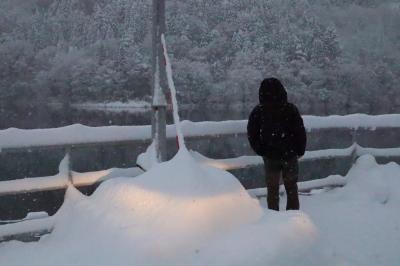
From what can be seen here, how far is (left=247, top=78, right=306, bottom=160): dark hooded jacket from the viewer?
498 cm

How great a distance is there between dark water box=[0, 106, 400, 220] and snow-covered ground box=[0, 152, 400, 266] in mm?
17607

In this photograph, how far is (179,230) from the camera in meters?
3.15

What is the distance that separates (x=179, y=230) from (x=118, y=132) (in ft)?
6.82

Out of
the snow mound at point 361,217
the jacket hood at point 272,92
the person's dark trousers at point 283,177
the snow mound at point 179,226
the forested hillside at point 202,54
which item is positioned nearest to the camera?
the snow mound at point 179,226

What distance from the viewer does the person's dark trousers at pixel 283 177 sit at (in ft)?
17.0

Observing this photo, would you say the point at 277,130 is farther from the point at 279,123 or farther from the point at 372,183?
the point at 372,183

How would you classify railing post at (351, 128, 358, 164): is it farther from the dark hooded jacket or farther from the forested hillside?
the forested hillside

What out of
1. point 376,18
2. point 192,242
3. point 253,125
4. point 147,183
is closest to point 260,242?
point 192,242

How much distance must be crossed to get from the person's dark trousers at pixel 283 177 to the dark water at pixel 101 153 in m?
16.2

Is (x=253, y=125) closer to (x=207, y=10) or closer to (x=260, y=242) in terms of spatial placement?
(x=260, y=242)

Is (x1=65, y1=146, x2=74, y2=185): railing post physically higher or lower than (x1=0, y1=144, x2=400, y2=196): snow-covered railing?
higher

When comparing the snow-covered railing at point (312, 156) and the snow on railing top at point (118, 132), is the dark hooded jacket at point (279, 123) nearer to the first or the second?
the snow on railing top at point (118, 132)

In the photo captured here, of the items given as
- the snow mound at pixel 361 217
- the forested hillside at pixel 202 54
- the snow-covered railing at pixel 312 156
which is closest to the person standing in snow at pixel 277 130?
the snow-covered railing at pixel 312 156

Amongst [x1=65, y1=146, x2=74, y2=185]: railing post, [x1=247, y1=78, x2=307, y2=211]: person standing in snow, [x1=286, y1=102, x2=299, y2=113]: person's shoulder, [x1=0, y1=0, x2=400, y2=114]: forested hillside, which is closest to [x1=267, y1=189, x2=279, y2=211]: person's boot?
[x1=247, y1=78, x2=307, y2=211]: person standing in snow
